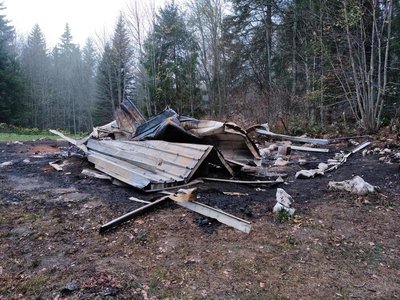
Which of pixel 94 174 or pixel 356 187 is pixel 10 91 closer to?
pixel 94 174

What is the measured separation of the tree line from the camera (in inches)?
317

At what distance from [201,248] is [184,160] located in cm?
179

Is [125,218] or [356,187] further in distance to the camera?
[356,187]

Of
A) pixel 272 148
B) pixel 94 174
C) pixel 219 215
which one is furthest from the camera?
pixel 272 148

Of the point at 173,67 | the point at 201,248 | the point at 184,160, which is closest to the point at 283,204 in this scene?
the point at 201,248

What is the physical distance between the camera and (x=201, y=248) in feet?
7.82

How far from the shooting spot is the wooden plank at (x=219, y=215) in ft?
8.66

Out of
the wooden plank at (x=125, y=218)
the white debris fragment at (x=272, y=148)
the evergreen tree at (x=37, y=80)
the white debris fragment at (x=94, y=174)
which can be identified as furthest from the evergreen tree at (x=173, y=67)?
the evergreen tree at (x=37, y=80)

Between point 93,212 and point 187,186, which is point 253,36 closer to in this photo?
point 187,186

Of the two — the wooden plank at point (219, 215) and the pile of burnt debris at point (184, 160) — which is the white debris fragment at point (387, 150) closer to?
the pile of burnt debris at point (184, 160)

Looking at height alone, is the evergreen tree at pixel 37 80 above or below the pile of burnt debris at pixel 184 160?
above

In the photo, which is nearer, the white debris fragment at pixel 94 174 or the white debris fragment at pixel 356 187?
the white debris fragment at pixel 356 187

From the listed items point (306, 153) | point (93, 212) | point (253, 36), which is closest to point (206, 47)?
point (253, 36)

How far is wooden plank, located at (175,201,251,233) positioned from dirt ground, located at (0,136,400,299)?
0.20 ft
